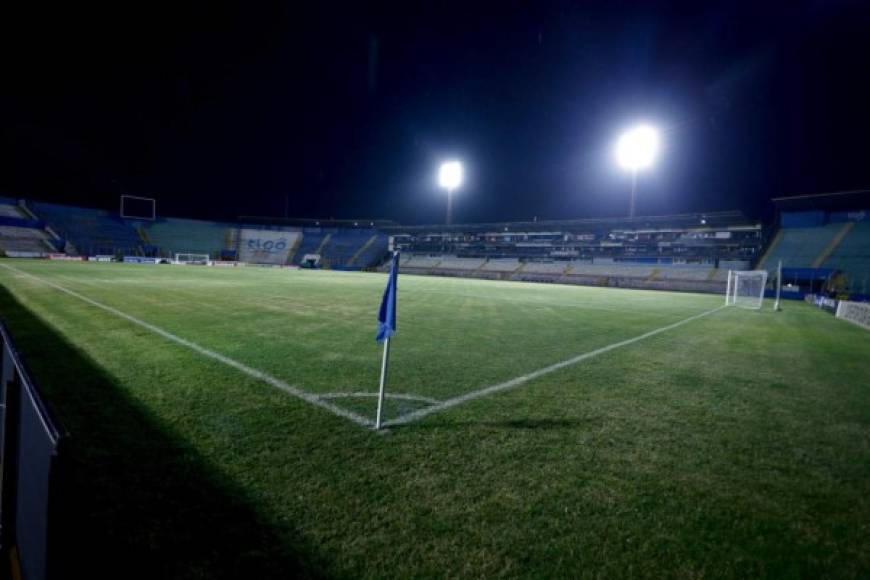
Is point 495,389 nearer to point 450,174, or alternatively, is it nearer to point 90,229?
point 450,174

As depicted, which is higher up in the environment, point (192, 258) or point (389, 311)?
point (192, 258)

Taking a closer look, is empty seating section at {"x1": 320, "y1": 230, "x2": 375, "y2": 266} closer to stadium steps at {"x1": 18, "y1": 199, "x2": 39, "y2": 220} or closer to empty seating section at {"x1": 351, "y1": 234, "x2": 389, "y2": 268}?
empty seating section at {"x1": 351, "y1": 234, "x2": 389, "y2": 268}

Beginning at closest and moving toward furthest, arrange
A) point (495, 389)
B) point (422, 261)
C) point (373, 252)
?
1. point (495, 389)
2. point (422, 261)
3. point (373, 252)

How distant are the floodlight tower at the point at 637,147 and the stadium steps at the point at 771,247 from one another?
15860 mm

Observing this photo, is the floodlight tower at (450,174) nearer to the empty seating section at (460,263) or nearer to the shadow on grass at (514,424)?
the empty seating section at (460,263)

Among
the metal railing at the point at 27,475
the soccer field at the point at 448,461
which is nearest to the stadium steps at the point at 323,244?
the soccer field at the point at 448,461

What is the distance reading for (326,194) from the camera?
7131cm

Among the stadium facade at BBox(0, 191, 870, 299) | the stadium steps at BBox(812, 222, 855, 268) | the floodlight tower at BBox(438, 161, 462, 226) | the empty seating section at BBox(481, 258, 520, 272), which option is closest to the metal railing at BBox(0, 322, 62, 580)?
the stadium facade at BBox(0, 191, 870, 299)

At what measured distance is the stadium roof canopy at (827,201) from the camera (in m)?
36.9

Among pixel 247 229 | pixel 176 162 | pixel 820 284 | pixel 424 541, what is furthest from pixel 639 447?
pixel 247 229

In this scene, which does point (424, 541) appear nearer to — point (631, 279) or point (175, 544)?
point (175, 544)

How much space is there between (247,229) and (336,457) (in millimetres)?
81960

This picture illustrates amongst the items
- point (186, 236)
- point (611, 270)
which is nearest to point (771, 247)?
point (611, 270)

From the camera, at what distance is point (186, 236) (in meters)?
66.4
